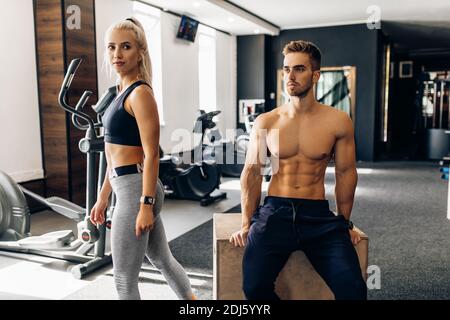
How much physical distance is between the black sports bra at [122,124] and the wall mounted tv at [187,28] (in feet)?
18.6

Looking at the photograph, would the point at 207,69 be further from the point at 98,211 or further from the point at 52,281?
the point at 98,211

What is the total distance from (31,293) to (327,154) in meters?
1.90

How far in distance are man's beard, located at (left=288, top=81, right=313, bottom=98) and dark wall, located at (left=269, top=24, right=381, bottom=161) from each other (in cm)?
735

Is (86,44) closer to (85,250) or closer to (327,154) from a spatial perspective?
(85,250)

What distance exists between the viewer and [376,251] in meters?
3.35

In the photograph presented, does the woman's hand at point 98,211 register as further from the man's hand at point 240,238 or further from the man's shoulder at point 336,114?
the man's shoulder at point 336,114

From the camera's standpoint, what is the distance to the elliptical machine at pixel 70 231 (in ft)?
9.38

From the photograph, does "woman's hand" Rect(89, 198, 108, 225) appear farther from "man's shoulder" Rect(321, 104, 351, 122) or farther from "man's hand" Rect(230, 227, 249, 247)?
"man's shoulder" Rect(321, 104, 351, 122)

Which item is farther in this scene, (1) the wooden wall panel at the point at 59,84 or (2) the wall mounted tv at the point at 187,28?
(2) the wall mounted tv at the point at 187,28

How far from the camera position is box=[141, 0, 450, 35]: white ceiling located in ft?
22.3

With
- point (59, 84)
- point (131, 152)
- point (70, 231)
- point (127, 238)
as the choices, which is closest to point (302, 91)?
point (131, 152)

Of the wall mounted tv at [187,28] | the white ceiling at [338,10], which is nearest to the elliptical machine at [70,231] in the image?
the wall mounted tv at [187,28]

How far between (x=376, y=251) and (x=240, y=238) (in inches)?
74.5
